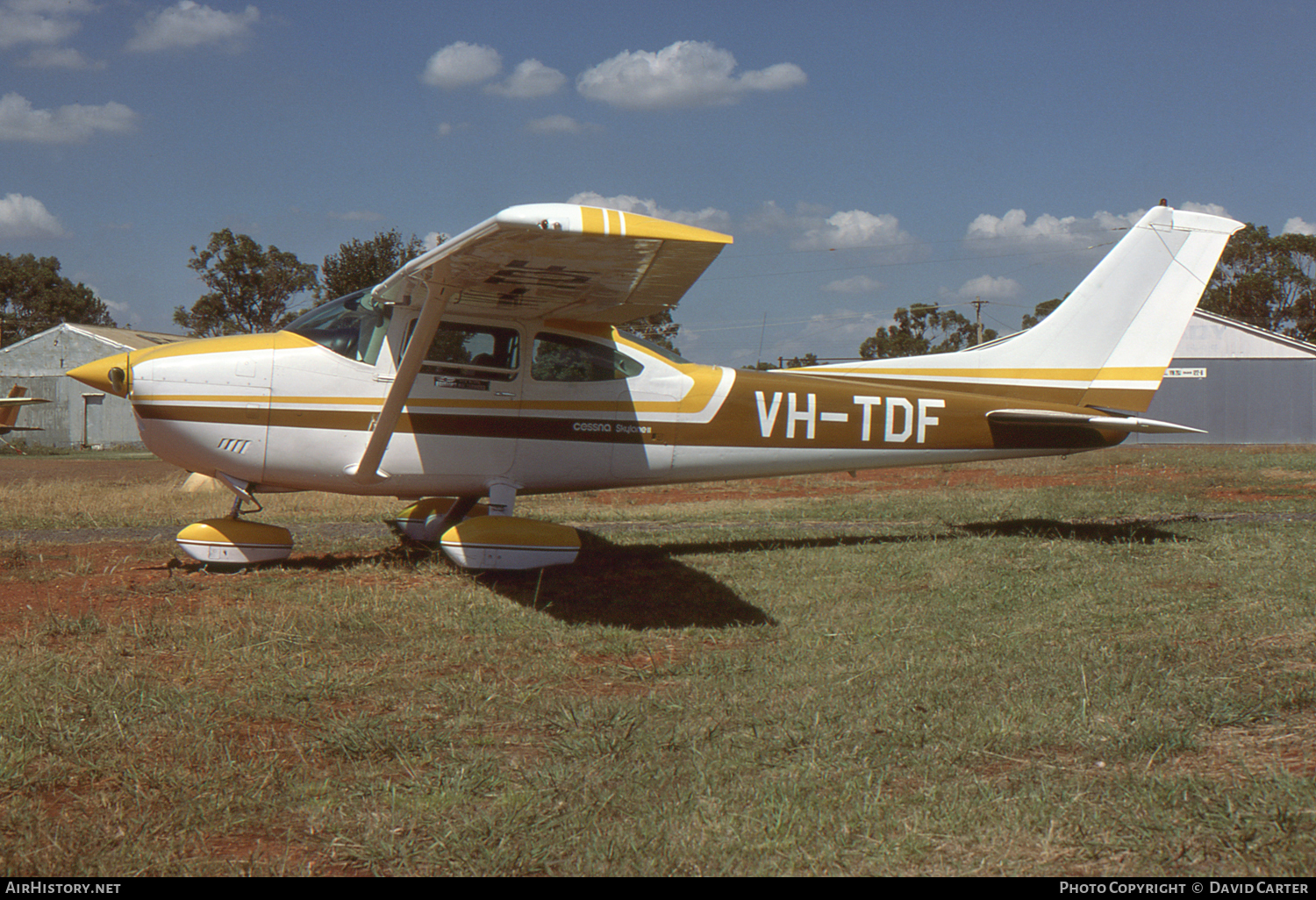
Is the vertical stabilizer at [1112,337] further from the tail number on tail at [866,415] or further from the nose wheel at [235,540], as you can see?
the nose wheel at [235,540]

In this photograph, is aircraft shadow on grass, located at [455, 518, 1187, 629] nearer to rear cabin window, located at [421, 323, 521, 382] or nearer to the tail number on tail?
the tail number on tail

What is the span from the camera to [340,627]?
5.59m

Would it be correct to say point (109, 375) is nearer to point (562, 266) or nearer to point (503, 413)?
point (503, 413)

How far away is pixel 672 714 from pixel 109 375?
5.67m

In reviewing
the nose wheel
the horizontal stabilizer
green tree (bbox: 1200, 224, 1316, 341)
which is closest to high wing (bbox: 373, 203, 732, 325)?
the nose wheel

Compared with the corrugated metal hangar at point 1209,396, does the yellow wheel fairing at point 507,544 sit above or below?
below

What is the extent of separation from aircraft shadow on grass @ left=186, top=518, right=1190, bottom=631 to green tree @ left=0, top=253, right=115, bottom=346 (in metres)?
71.5

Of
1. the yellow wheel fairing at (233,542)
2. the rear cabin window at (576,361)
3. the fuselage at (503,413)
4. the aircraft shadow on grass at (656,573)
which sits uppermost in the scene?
the rear cabin window at (576,361)

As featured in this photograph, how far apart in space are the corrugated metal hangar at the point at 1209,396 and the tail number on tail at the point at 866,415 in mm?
32273

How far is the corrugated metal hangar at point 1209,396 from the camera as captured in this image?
37.4 meters

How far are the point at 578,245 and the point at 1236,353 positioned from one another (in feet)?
139

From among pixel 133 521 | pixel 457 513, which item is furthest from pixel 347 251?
pixel 457 513

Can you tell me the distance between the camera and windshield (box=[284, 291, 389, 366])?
7402 mm

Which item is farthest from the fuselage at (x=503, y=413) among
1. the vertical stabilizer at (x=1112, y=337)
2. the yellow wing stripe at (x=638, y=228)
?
the yellow wing stripe at (x=638, y=228)
